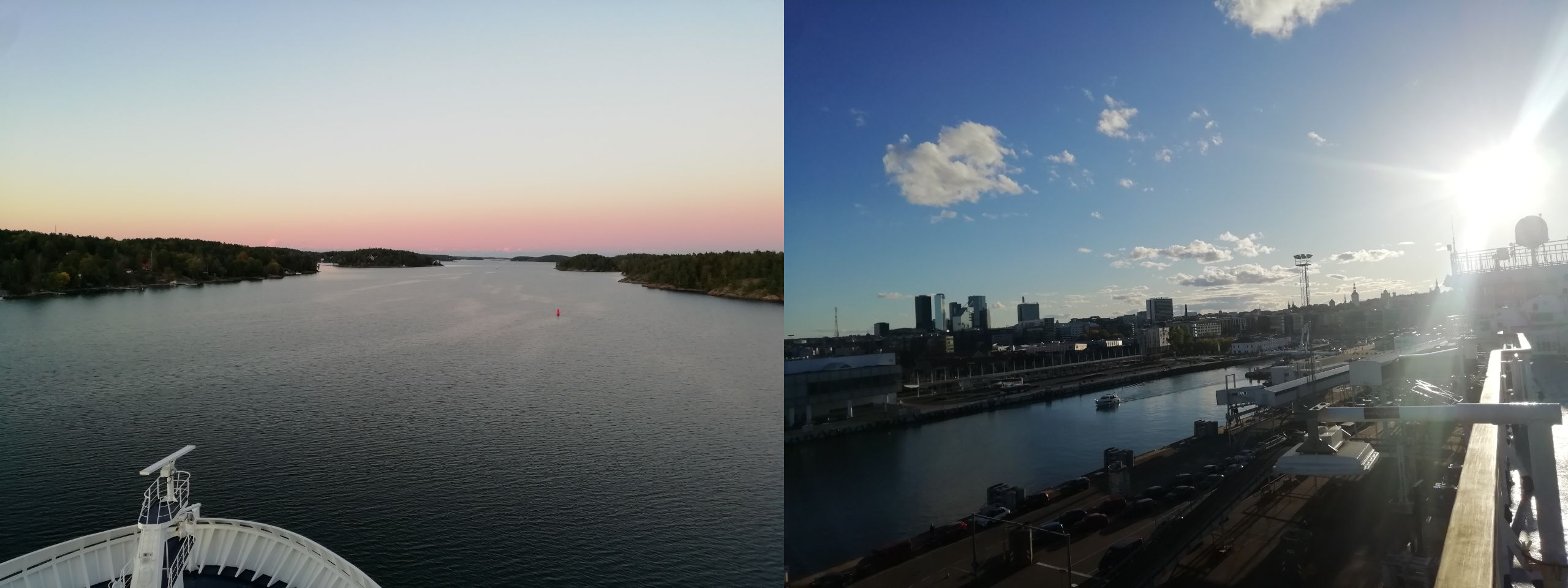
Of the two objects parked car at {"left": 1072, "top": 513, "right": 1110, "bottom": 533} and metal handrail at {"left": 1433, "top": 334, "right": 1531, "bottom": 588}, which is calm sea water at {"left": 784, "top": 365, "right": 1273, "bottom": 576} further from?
metal handrail at {"left": 1433, "top": 334, "right": 1531, "bottom": 588}

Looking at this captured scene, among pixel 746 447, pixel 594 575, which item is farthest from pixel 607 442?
pixel 594 575

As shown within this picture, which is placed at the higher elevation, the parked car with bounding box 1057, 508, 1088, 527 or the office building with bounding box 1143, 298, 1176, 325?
the office building with bounding box 1143, 298, 1176, 325

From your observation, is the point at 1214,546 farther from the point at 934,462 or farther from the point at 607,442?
the point at 607,442

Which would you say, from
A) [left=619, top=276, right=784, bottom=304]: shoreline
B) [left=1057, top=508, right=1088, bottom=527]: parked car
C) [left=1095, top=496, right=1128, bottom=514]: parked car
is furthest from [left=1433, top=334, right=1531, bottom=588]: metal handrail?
[left=619, top=276, right=784, bottom=304]: shoreline

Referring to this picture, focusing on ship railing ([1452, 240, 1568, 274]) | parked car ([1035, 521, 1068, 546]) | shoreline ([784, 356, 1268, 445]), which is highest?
ship railing ([1452, 240, 1568, 274])

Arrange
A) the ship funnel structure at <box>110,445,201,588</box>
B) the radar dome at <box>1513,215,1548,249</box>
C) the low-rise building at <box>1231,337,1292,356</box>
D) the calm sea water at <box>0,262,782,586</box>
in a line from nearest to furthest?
the radar dome at <box>1513,215,1548,249</box>, the low-rise building at <box>1231,337,1292,356</box>, the ship funnel structure at <box>110,445,201,588</box>, the calm sea water at <box>0,262,782,586</box>

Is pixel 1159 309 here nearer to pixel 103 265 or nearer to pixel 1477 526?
pixel 1477 526

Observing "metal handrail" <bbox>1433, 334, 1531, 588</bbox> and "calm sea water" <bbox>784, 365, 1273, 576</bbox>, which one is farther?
"calm sea water" <bbox>784, 365, 1273, 576</bbox>

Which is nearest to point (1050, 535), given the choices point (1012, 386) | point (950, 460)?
point (1012, 386)
